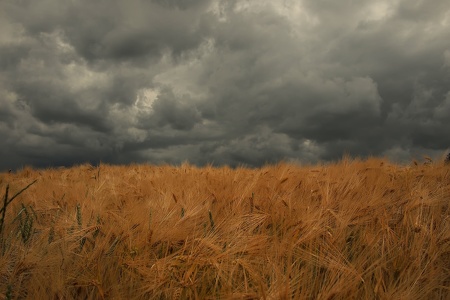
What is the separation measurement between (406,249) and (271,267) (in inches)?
35.9

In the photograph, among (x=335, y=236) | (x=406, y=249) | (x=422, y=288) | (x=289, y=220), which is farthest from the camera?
(x=289, y=220)

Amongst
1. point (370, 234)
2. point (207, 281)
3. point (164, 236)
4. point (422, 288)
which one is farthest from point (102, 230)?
point (422, 288)

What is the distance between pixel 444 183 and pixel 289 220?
2320 millimetres

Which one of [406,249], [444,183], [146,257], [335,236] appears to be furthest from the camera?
[444,183]

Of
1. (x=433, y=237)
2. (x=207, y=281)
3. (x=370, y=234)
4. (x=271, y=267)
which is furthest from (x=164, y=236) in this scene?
(x=433, y=237)

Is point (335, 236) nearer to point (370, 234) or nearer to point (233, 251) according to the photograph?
point (370, 234)

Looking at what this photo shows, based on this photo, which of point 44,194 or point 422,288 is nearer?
point 422,288

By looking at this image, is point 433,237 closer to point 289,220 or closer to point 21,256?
point 289,220

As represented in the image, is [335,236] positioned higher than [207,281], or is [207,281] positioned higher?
[335,236]

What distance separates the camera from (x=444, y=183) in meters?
3.68

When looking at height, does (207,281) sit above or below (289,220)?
below

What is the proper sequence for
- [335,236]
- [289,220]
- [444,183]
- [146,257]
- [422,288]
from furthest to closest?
[444,183]
[289,220]
[335,236]
[146,257]
[422,288]

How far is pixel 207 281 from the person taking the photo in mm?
1758

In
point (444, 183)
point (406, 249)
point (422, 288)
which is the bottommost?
point (422, 288)
